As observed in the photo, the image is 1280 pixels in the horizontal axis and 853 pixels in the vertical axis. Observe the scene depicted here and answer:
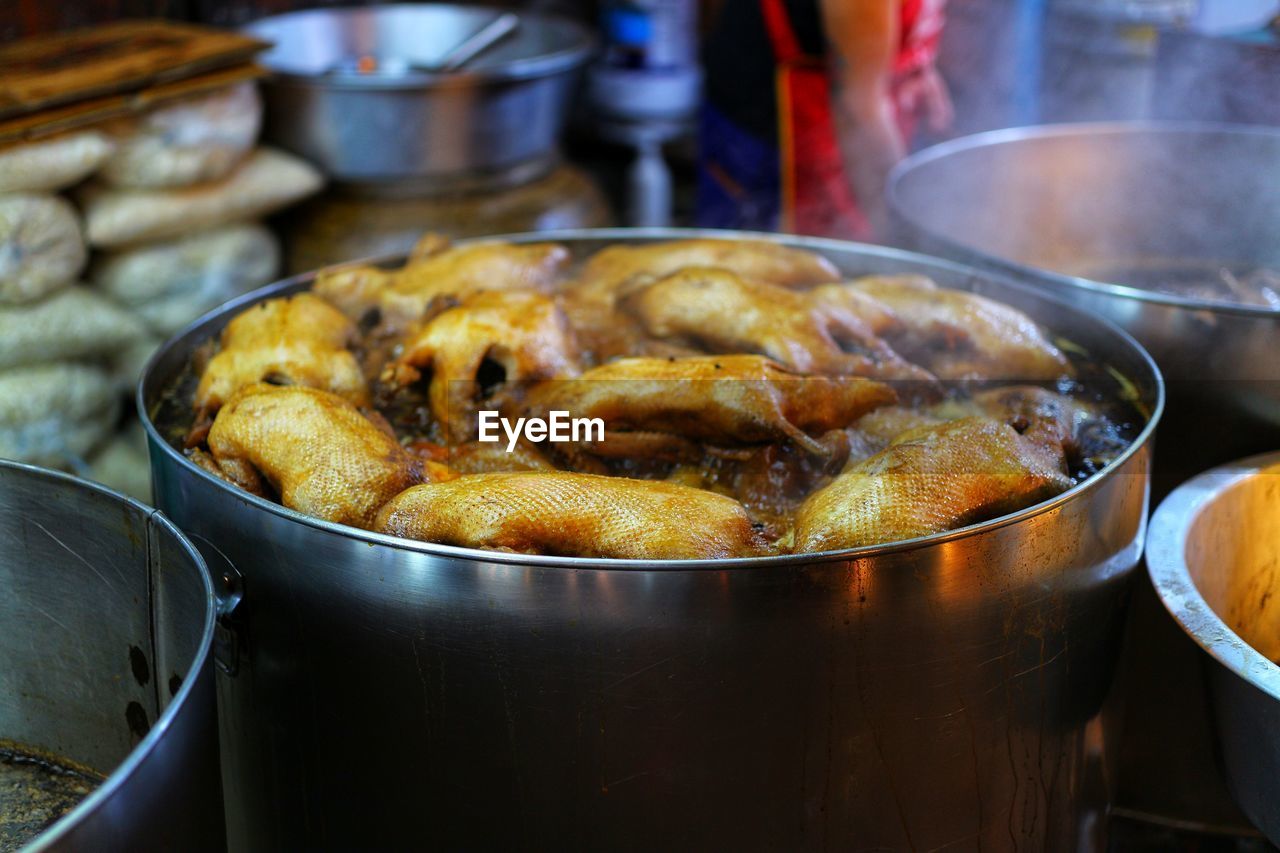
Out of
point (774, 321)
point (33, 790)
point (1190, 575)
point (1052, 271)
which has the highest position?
point (774, 321)

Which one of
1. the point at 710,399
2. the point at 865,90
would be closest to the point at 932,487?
the point at 710,399

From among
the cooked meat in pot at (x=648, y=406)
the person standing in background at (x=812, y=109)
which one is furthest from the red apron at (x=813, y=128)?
the cooked meat in pot at (x=648, y=406)

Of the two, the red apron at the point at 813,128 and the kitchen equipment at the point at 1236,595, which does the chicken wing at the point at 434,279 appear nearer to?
the kitchen equipment at the point at 1236,595

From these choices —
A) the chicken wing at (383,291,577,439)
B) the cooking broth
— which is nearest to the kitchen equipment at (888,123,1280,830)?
the chicken wing at (383,291,577,439)

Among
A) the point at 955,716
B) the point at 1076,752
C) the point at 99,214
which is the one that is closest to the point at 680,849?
the point at 955,716

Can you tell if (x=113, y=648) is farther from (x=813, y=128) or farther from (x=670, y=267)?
(x=813, y=128)

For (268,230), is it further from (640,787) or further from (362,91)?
(640,787)
